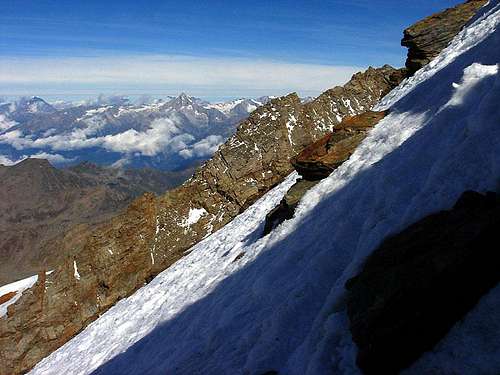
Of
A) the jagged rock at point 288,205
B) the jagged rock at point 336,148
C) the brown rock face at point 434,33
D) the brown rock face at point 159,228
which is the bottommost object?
the brown rock face at point 159,228

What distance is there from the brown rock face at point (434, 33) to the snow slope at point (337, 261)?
7395 mm

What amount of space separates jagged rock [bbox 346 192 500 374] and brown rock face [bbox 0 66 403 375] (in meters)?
38.9

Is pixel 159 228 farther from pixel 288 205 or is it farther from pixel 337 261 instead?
pixel 337 261

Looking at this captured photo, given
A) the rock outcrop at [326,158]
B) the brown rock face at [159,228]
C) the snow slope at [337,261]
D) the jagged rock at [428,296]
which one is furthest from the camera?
the brown rock face at [159,228]

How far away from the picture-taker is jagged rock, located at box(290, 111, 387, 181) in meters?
22.2

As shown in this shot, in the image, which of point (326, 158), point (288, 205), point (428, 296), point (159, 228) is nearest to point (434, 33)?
point (326, 158)

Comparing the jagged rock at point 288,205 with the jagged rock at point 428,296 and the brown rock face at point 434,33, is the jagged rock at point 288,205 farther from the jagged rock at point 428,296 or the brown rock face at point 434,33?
the brown rock face at point 434,33

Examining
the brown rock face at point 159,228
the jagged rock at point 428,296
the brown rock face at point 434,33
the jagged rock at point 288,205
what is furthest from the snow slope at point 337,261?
the brown rock face at point 159,228

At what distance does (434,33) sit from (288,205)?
23.7m

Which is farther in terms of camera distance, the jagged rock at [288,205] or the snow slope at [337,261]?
the jagged rock at [288,205]

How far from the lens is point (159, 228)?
6869 cm

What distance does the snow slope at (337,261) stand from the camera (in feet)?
34.2

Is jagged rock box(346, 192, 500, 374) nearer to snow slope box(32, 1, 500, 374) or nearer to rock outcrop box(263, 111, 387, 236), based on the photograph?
snow slope box(32, 1, 500, 374)

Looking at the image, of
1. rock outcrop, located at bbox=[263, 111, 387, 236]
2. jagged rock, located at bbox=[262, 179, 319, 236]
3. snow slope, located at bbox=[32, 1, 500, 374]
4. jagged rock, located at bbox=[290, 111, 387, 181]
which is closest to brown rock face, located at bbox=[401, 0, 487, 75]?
snow slope, located at bbox=[32, 1, 500, 374]
